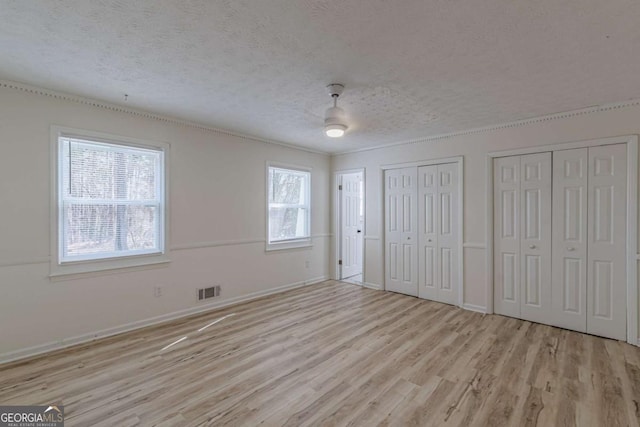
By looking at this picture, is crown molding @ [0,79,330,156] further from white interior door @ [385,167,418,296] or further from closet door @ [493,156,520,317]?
closet door @ [493,156,520,317]

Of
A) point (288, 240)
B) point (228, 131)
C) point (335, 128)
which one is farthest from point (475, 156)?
point (228, 131)

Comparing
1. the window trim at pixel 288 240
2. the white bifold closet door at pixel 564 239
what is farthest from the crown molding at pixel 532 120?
the window trim at pixel 288 240

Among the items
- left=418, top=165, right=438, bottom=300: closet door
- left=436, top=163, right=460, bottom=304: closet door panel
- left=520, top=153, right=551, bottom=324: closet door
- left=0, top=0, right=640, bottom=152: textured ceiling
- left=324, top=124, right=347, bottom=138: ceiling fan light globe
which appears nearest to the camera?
left=0, top=0, right=640, bottom=152: textured ceiling

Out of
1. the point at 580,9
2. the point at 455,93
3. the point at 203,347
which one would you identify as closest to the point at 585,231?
the point at 455,93

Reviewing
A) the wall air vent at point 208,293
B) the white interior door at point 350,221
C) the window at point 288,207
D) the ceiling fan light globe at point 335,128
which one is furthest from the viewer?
the white interior door at point 350,221

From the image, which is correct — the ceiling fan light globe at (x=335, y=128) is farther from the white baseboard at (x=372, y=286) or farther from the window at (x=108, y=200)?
the white baseboard at (x=372, y=286)

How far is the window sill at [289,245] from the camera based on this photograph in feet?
16.2

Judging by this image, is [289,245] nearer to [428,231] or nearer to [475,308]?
[428,231]

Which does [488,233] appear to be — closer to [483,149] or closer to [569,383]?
[483,149]

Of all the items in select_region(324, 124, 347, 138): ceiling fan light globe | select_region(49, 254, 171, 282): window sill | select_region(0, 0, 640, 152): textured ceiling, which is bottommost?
select_region(49, 254, 171, 282): window sill

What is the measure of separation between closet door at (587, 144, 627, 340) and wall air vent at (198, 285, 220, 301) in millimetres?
4633

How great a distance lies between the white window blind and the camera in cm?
309

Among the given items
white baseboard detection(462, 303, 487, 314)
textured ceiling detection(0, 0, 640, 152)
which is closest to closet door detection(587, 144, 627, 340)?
textured ceiling detection(0, 0, 640, 152)
